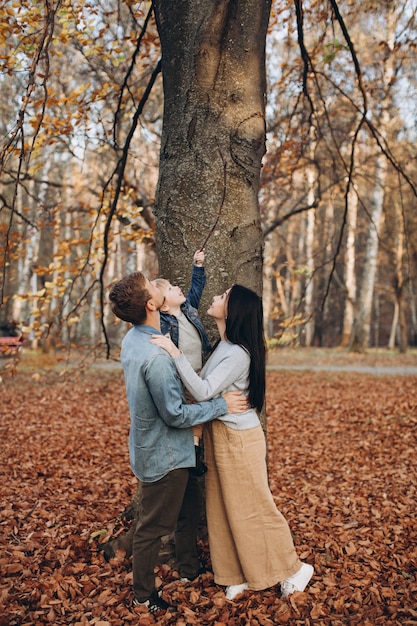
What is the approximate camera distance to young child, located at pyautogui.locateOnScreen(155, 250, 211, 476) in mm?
2820

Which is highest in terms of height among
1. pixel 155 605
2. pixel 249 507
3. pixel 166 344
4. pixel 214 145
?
pixel 214 145

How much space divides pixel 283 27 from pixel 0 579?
809cm

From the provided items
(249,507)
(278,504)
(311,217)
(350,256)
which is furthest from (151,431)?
(311,217)

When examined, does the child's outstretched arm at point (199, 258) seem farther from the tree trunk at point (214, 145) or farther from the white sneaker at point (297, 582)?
the white sneaker at point (297, 582)

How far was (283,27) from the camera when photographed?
7.78 m

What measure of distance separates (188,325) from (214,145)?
1.14 meters

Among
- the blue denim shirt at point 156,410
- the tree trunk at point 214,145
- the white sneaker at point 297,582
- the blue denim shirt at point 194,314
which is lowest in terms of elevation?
the white sneaker at point 297,582

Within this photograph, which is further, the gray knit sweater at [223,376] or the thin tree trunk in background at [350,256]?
the thin tree trunk in background at [350,256]

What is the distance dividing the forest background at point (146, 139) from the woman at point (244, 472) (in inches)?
15.9

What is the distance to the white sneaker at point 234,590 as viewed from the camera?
2.83m

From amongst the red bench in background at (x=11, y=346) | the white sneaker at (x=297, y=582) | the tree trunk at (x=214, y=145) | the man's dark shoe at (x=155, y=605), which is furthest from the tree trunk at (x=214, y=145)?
the red bench in background at (x=11, y=346)

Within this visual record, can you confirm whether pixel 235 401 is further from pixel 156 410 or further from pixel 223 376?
pixel 156 410

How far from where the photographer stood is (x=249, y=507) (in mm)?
2801

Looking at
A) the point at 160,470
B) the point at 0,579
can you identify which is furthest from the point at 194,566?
the point at 0,579
